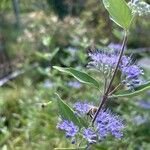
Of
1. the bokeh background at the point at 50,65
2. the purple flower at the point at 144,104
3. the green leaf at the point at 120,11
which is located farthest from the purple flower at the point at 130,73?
the purple flower at the point at 144,104

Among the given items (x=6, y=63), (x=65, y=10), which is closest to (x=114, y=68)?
(x=6, y=63)

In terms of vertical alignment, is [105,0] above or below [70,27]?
above

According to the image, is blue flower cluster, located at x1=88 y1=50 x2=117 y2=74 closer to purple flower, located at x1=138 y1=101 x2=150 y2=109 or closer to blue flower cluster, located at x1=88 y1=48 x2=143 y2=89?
blue flower cluster, located at x1=88 y1=48 x2=143 y2=89

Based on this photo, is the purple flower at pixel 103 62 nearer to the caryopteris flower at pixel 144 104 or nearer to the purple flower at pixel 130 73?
the purple flower at pixel 130 73

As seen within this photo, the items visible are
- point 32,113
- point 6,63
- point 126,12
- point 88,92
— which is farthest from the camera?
point 6,63

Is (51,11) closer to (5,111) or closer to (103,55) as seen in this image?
(5,111)

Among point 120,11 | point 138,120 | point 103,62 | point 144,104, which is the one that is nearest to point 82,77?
point 103,62

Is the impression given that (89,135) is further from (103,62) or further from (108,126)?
(103,62)
